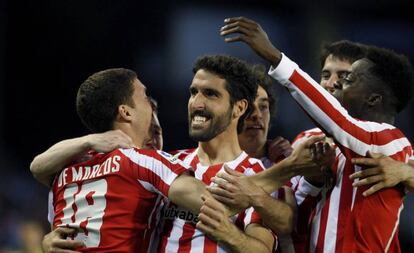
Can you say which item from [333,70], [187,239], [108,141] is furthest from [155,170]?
[333,70]

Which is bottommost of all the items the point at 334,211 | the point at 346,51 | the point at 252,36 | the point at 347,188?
the point at 334,211

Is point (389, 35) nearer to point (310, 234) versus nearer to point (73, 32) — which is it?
point (73, 32)

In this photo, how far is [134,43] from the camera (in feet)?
40.5

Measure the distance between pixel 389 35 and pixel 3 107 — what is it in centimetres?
576

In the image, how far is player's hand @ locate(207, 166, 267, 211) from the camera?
4086 millimetres

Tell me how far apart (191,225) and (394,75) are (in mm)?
1315

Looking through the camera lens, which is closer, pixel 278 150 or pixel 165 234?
pixel 165 234

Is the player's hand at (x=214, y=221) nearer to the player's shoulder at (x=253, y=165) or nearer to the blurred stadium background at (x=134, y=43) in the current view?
the player's shoulder at (x=253, y=165)

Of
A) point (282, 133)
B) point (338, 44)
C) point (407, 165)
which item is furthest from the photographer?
point (282, 133)

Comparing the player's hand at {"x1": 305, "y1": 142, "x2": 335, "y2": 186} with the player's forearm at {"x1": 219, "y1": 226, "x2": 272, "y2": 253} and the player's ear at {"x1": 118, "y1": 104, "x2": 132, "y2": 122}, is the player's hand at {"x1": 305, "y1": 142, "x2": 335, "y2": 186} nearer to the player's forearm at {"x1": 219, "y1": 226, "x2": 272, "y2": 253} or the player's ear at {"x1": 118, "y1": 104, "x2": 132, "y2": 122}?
the player's forearm at {"x1": 219, "y1": 226, "x2": 272, "y2": 253}

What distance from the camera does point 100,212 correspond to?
4.16 meters

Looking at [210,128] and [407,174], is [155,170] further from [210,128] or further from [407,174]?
[407,174]

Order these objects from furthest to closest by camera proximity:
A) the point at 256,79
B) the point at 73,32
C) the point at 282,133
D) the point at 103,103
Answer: the point at 73,32
the point at 282,133
the point at 256,79
the point at 103,103

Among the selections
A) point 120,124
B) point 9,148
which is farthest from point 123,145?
point 9,148
